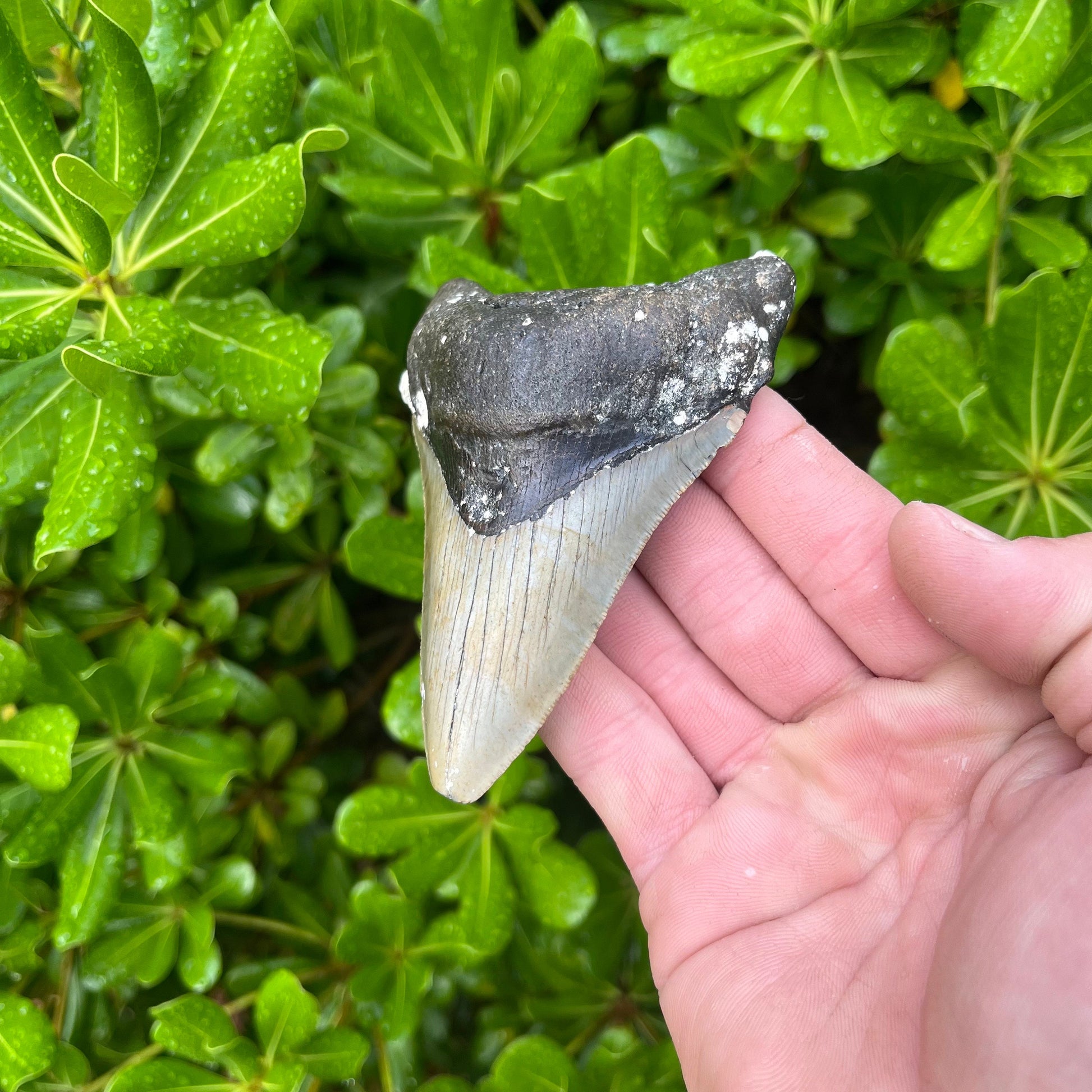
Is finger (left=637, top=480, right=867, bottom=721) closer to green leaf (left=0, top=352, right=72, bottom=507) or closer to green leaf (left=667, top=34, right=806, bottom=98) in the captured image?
green leaf (left=667, top=34, right=806, bottom=98)

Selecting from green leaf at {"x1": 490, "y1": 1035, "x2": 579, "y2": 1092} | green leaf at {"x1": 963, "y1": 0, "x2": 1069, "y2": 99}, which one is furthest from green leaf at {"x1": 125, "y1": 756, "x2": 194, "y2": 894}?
green leaf at {"x1": 963, "y1": 0, "x2": 1069, "y2": 99}

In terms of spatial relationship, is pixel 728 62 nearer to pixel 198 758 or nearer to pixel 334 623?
pixel 334 623

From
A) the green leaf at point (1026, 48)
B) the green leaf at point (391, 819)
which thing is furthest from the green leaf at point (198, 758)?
the green leaf at point (1026, 48)

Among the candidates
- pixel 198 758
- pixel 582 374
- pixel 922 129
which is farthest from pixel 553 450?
pixel 198 758

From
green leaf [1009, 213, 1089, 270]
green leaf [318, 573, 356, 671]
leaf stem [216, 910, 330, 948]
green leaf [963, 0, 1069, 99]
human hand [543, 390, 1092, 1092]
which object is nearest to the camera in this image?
human hand [543, 390, 1092, 1092]

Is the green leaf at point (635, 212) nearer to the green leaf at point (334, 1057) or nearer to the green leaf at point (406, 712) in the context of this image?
the green leaf at point (406, 712)
